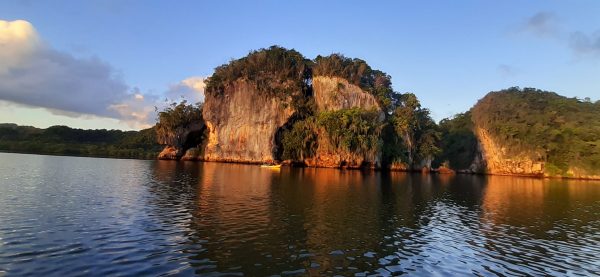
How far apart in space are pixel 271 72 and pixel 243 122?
→ 13.9 m

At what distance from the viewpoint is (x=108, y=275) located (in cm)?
1078

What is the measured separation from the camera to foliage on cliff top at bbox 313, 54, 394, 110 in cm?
8888

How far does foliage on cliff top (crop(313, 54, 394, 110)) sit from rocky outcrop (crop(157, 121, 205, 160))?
3549cm

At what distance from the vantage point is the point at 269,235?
16844mm

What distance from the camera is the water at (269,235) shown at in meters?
12.5

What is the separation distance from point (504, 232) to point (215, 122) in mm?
81550

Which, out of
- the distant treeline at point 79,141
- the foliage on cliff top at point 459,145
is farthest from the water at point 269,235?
the distant treeline at point 79,141

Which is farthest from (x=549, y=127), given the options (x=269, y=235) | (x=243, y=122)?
(x=269, y=235)

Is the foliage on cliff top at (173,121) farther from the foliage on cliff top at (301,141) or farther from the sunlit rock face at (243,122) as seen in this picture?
the foliage on cliff top at (301,141)

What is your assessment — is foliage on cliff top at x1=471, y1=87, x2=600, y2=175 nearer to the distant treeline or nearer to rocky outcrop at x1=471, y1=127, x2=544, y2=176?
rocky outcrop at x1=471, y1=127, x2=544, y2=176

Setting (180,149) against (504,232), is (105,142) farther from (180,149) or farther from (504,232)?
(504,232)

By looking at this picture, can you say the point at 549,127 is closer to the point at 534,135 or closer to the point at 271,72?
the point at 534,135

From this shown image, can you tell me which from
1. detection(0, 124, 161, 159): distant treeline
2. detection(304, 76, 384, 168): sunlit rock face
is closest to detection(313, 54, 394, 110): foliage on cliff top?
detection(304, 76, 384, 168): sunlit rock face

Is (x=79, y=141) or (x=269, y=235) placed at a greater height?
(x=79, y=141)
